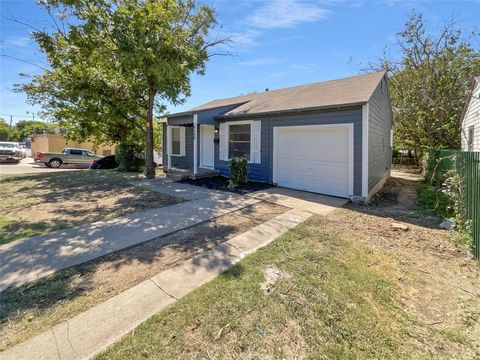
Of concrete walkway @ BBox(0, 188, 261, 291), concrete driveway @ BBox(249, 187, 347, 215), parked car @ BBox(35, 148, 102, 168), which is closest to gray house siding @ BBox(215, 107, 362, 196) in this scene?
concrete driveway @ BBox(249, 187, 347, 215)

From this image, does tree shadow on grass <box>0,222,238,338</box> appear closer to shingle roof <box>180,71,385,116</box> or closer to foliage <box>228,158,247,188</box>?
foliage <box>228,158,247,188</box>

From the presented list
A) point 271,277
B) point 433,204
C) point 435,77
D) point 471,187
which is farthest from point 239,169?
point 435,77

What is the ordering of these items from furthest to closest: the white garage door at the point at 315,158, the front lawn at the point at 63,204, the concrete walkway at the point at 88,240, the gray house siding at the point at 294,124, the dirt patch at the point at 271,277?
1. the white garage door at the point at 315,158
2. the gray house siding at the point at 294,124
3. the front lawn at the point at 63,204
4. the concrete walkway at the point at 88,240
5. the dirt patch at the point at 271,277

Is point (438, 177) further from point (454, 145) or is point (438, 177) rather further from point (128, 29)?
point (128, 29)

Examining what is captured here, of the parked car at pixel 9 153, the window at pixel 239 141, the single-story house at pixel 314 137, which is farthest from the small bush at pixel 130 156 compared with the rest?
the parked car at pixel 9 153

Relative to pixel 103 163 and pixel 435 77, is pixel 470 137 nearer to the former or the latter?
pixel 435 77

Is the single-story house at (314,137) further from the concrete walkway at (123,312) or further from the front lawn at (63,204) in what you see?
the concrete walkway at (123,312)

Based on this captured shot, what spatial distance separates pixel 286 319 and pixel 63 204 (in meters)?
6.95

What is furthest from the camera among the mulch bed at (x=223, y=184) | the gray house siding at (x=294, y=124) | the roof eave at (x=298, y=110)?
the mulch bed at (x=223, y=184)

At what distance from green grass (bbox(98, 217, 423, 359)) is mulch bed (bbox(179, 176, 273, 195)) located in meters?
5.15

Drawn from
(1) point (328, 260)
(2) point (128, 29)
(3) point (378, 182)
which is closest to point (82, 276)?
(1) point (328, 260)

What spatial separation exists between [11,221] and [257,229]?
533cm

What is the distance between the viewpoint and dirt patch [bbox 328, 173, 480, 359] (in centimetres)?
252

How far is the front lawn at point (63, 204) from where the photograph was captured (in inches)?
208
